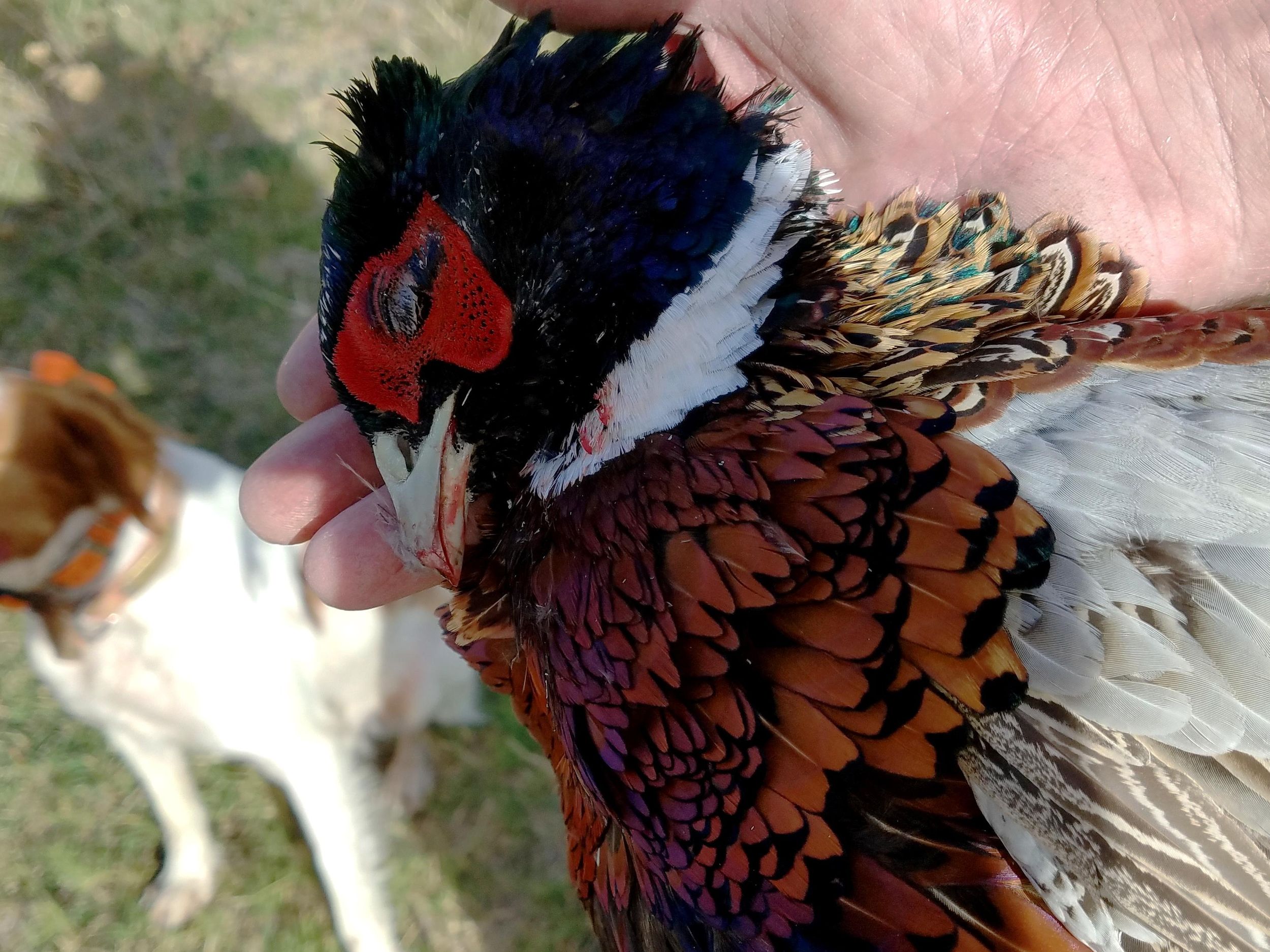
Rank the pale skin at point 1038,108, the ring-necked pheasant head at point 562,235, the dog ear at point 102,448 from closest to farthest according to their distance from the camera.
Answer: the ring-necked pheasant head at point 562,235
the pale skin at point 1038,108
the dog ear at point 102,448

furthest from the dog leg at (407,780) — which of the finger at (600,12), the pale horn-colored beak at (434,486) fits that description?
the finger at (600,12)

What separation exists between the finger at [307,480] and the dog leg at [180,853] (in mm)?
1130

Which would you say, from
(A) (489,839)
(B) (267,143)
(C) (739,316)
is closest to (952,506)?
(C) (739,316)

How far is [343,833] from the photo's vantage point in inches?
102

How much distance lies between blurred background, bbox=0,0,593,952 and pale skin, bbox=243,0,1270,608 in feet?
5.07

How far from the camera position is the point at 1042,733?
3.74ft

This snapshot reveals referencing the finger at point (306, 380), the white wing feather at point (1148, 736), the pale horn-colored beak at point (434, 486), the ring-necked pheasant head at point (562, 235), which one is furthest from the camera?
the finger at point (306, 380)

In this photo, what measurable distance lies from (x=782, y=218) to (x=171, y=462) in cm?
193

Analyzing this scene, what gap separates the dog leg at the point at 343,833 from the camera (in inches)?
98.7

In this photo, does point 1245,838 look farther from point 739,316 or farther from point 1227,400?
point 739,316

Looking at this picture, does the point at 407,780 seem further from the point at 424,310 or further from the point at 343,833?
the point at 424,310

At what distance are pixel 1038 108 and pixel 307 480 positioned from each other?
6.51ft

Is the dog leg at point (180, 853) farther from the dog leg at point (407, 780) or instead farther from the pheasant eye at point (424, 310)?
the pheasant eye at point (424, 310)

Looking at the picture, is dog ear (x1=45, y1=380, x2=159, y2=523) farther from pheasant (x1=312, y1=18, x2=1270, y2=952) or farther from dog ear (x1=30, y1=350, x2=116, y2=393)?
pheasant (x1=312, y1=18, x2=1270, y2=952)
